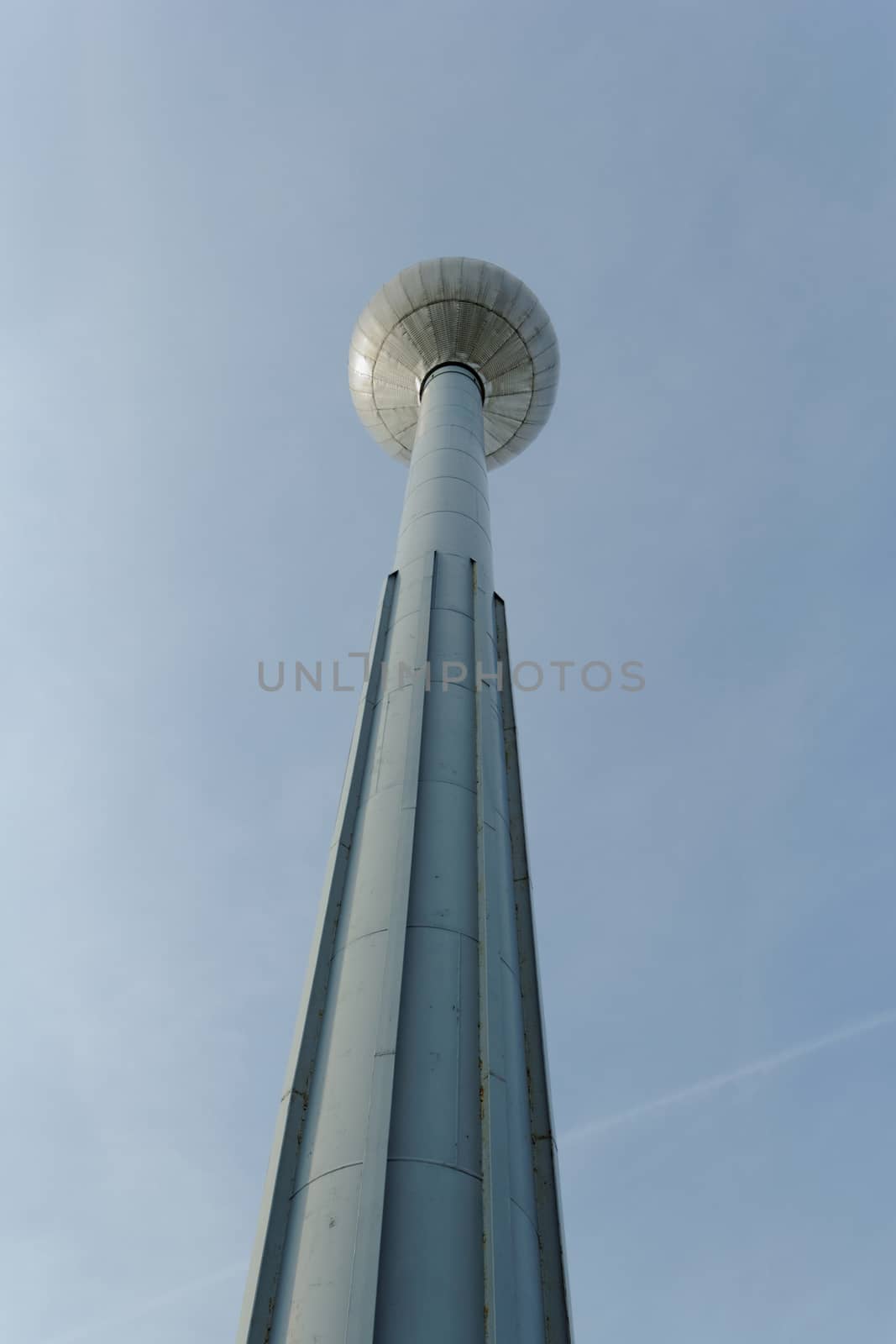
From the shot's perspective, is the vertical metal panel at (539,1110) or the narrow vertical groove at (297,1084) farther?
the vertical metal panel at (539,1110)

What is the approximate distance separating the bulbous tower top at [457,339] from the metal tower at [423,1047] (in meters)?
14.0

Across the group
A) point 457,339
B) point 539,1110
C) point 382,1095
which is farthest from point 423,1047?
point 457,339

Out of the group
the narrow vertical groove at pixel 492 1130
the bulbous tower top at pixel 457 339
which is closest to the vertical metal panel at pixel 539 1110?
the narrow vertical groove at pixel 492 1130

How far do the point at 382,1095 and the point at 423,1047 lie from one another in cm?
65

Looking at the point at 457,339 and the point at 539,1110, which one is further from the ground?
the point at 457,339

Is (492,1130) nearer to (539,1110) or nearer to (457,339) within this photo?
(539,1110)

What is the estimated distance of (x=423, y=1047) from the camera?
319 inches

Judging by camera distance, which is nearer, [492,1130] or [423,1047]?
[492,1130]

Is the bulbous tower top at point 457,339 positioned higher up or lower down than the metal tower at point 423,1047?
higher up

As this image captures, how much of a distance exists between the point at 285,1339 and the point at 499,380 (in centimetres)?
2654

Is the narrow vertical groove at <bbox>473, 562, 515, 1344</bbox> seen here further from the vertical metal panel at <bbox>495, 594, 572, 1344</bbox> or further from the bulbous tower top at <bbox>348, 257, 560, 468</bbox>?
the bulbous tower top at <bbox>348, 257, 560, 468</bbox>

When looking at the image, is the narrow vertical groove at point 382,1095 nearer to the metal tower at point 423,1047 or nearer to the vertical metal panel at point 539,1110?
the metal tower at point 423,1047

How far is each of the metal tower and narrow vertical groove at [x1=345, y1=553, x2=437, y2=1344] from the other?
18 millimetres

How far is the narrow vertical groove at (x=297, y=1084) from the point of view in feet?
22.8
